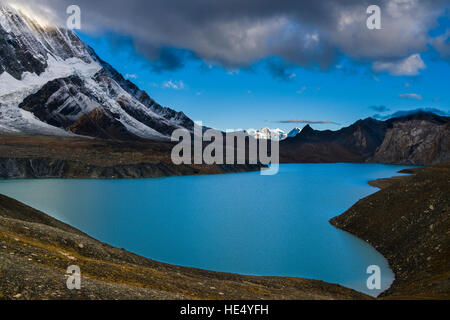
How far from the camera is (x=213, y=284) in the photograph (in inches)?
817

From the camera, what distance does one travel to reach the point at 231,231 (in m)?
46.6

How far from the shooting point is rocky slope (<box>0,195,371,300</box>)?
39.0 feet

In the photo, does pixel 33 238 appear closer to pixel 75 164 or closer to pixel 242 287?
pixel 242 287

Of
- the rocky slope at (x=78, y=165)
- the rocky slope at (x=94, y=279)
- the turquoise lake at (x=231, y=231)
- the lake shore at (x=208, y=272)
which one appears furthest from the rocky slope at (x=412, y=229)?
the rocky slope at (x=78, y=165)

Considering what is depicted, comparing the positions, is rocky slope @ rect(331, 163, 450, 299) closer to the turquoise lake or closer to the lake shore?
the lake shore

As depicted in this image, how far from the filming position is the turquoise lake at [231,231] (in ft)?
107

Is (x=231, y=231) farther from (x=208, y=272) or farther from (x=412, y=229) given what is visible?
(x=412, y=229)

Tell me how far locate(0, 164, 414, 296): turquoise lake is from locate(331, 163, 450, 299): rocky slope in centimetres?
171

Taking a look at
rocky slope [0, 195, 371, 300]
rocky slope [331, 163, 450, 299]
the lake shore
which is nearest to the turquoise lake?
rocky slope [331, 163, 450, 299]

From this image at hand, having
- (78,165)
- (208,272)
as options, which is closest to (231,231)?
(208,272)

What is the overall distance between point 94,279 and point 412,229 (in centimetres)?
3396
